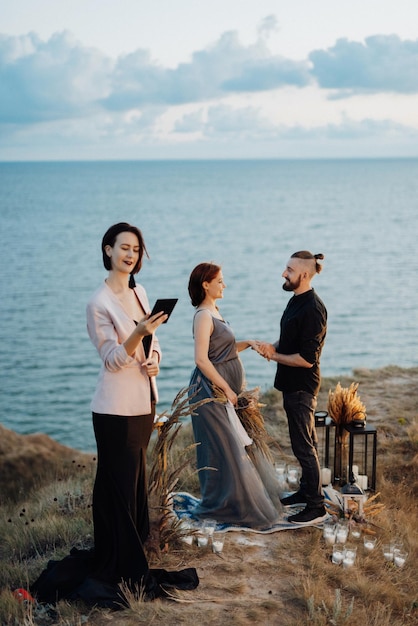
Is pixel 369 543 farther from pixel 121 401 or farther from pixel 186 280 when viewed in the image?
pixel 186 280

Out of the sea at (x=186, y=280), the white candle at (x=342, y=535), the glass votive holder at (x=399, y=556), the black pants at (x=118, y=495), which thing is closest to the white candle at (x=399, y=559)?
the glass votive holder at (x=399, y=556)

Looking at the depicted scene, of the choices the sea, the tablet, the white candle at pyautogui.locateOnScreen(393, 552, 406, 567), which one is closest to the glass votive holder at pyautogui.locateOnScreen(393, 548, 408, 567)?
the white candle at pyautogui.locateOnScreen(393, 552, 406, 567)

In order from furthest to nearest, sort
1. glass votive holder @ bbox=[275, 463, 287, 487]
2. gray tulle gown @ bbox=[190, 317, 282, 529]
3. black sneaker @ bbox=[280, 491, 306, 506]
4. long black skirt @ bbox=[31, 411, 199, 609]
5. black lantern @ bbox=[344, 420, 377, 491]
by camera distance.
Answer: glass votive holder @ bbox=[275, 463, 287, 487] → black lantern @ bbox=[344, 420, 377, 491] → black sneaker @ bbox=[280, 491, 306, 506] → gray tulle gown @ bbox=[190, 317, 282, 529] → long black skirt @ bbox=[31, 411, 199, 609]

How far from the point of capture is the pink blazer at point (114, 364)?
17.0 feet

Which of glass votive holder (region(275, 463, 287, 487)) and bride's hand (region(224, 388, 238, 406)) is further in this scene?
glass votive holder (region(275, 463, 287, 487))

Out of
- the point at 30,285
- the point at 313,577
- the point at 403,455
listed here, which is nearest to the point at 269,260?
the point at 30,285

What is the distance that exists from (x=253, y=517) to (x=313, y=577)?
954 millimetres

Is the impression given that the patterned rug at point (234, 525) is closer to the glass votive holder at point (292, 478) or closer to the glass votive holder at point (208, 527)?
the glass votive holder at point (208, 527)

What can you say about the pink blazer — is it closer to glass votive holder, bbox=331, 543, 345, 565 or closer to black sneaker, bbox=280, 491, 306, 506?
glass votive holder, bbox=331, 543, 345, 565

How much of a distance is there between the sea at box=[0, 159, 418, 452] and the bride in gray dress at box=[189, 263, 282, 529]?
1053cm

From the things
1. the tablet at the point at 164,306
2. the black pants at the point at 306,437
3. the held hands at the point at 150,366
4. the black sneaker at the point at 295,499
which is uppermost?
the tablet at the point at 164,306

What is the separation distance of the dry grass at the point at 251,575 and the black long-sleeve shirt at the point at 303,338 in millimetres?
1279

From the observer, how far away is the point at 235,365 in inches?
261

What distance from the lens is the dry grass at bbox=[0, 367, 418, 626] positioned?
512cm
